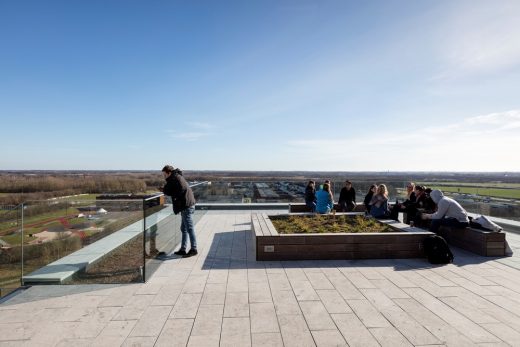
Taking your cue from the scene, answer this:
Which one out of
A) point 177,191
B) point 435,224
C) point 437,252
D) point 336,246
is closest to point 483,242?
point 435,224

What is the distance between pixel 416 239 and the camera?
5.71 metres

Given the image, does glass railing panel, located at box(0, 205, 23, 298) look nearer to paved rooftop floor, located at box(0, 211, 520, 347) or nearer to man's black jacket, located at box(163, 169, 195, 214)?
paved rooftop floor, located at box(0, 211, 520, 347)

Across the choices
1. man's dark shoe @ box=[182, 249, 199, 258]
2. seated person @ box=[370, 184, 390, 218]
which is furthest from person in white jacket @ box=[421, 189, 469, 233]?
man's dark shoe @ box=[182, 249, 199, 258]

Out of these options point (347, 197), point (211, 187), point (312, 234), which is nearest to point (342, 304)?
point (312, 234)

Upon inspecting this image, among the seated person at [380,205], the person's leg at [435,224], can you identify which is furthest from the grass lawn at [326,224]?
the person's leg at [435,224]

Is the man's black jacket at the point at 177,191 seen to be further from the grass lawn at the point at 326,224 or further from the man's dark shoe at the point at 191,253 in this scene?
the grass lawn at the point at 326,224

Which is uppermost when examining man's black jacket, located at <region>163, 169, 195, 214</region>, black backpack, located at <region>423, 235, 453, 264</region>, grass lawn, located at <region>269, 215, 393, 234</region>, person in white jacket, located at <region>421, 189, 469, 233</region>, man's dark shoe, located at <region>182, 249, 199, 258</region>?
man's black jacket, located at <region>163, 169, 195, 214</region>

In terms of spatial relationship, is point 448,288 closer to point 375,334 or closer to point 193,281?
point 375,334

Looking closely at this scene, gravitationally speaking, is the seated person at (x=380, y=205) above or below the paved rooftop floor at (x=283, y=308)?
above

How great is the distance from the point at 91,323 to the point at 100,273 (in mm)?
1775

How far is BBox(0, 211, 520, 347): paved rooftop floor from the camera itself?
9.87 ft

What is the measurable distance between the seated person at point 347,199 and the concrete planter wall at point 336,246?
3480 mm

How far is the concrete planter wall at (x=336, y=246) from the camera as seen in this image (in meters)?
5.60

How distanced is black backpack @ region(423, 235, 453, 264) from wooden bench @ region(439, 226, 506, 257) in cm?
95
